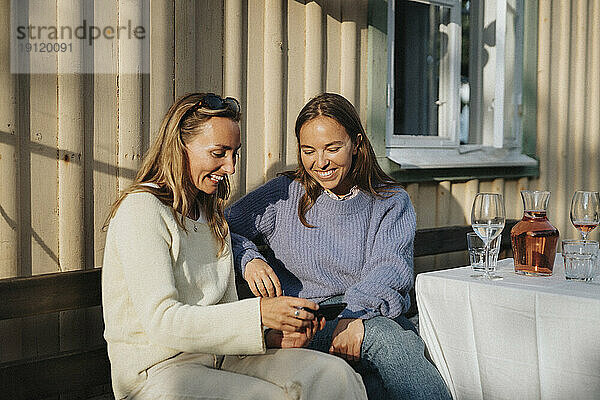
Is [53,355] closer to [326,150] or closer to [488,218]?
[326,150]

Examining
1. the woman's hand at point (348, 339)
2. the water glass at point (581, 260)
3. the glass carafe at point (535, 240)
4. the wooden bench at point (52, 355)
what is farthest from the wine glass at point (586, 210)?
the wooden bench at point (52, 355)

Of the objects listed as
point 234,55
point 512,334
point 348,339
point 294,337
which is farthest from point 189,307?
point 234,55

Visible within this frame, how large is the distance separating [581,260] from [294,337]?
3.37 ft

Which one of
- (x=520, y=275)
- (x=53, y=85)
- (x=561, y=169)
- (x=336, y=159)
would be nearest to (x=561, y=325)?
(x=520, y=275)

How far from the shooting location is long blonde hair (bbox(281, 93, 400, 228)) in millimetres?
3004

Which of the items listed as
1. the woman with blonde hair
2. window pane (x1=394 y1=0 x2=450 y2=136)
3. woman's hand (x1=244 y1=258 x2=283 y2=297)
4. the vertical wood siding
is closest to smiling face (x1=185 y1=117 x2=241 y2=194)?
the woman with blonde hair

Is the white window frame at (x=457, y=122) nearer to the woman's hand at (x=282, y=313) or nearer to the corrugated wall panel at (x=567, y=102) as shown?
the corrugated wall panel at (x=567, y=102)

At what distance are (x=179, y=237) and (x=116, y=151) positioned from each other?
0.85 meters

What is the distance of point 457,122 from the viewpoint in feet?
15.4

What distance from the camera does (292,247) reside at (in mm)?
3053

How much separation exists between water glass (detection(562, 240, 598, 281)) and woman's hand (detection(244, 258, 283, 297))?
3.32ft

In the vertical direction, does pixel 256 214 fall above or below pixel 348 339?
above

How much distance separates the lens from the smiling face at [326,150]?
2.97 m

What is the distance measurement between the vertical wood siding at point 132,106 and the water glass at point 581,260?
4.90 ft
